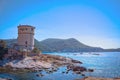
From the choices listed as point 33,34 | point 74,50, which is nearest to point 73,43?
point 74,50

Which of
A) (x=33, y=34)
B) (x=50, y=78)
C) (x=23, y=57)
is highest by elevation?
(x=33, y=34)

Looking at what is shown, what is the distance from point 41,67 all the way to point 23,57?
389 centimetres

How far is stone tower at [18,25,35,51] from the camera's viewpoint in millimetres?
45562

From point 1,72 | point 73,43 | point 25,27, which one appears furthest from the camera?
point 73,43

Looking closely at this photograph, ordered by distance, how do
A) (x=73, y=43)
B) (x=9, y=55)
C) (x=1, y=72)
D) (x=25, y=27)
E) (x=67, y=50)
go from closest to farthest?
(x=1, y=72) < (x=9, y=55) < (x=25, y=27) < (x=67, y=50) < (x=73, y=43)

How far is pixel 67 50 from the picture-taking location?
184 m

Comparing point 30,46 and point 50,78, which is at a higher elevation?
point 30,46

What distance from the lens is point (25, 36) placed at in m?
45.6

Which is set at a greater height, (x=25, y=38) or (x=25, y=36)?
(x=25, y=36)

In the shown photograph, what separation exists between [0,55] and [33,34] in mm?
9002

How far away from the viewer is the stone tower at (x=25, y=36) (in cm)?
4556

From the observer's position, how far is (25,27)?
4556cm

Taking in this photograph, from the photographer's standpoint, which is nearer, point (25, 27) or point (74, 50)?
point (25, 27)

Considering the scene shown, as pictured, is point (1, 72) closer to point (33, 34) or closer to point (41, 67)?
point (41, 67)
